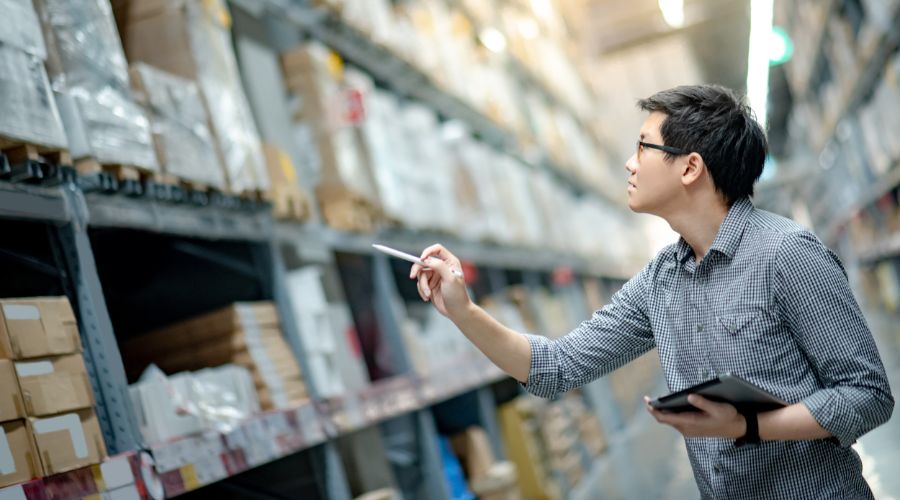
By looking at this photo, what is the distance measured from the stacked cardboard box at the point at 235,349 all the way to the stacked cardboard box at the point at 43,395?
3.06 feet

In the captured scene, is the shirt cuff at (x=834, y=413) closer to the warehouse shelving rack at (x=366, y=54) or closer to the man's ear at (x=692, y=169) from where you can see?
the man's ear at (x=692, y=169)

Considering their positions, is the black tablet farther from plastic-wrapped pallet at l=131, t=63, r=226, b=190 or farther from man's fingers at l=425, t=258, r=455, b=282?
plastic-wrapped pallet at l=131, t=63, r=226, b=190

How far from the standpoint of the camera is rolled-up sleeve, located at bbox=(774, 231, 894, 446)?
5.90 feet

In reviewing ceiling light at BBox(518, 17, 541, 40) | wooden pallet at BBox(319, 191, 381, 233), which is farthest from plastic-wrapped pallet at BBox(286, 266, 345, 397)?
ceiling light at BBox(518, 17, 541, 40)

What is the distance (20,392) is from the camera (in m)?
2.16

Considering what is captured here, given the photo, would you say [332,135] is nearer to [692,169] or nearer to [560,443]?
[692,169]

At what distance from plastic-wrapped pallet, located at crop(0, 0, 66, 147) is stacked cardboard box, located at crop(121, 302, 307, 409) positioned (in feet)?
3.42

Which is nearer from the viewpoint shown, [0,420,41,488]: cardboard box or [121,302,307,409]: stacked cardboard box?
[0,420,41,488]: cardboard box

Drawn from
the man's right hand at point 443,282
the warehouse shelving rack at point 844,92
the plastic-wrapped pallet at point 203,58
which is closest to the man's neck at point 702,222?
the man's right hand at point 443,282

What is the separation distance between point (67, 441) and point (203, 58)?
5.04ft

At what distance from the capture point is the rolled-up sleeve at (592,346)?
2.25 metres

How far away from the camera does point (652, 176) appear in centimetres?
209

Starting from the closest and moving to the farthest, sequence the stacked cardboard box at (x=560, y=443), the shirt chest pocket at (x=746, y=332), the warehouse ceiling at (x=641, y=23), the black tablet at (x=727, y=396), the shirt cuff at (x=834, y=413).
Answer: the black tablet at (x=727, y=396)
the shirt cuff at (x=834, y=413)
the shirt chest pocket at (x=746, y=332)
the stacked cardboard box at (x=560, y=443)
the warehouse ceiling at (x=641, y=23)

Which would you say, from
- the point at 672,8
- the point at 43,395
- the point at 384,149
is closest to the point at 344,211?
the point at 384,149
